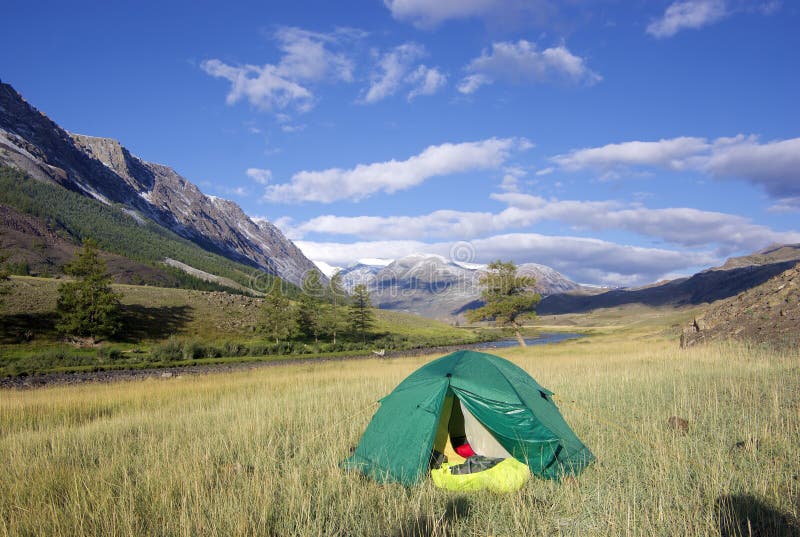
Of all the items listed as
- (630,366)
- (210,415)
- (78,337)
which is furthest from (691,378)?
(78,337)

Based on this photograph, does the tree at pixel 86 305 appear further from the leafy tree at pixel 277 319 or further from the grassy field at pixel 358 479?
the grassy field at pixel 358 479

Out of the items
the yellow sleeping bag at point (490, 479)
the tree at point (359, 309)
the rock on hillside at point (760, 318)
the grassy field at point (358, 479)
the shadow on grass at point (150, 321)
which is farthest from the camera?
the tree at point (359, 309)

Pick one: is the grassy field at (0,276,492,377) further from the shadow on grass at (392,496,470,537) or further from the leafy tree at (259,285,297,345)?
the shadow on grass at (392,496,470,537)

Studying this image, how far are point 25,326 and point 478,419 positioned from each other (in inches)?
2403

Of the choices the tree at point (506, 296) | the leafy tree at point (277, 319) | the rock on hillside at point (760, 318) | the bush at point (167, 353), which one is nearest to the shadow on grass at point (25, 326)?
the bush at point (167, 353)

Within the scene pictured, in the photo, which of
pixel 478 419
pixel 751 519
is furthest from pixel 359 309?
pixel 751 519

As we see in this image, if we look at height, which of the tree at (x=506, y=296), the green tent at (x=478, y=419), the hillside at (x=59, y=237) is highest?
the hillside at (x=59, y=237)

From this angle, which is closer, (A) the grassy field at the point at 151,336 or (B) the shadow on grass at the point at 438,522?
(B) the shadow on grass at the point at 438,522

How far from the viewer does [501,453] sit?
7410 millimetres

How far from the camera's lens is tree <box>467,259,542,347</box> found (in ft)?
141

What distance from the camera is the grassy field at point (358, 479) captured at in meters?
4.98

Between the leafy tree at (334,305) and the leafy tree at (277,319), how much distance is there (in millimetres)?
8448

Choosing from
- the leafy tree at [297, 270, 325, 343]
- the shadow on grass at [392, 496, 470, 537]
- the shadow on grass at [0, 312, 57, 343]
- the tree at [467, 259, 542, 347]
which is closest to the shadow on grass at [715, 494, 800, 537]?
the shadow on grass at [392, 496, 470, 537]

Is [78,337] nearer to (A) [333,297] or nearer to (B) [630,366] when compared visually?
Answer: (A) [333,297]
